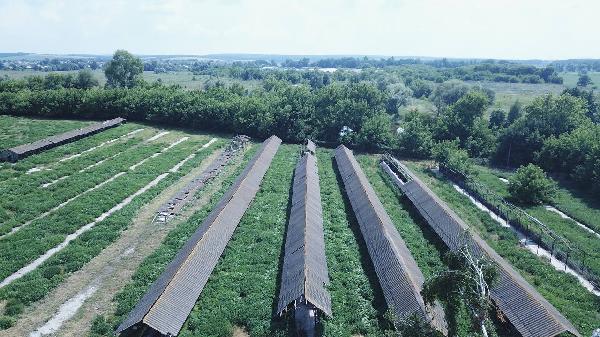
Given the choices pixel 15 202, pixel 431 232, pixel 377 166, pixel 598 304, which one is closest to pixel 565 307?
pixel 598 304

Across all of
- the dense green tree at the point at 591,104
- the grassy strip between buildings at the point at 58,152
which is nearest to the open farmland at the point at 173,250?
the grassy strip between buildings at the point at 58,152

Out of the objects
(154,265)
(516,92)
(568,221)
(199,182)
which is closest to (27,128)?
(199,182)

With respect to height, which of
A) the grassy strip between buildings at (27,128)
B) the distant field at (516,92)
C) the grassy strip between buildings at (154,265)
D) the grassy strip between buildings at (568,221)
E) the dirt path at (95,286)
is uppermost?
the grassy strip between buildings at (27,128)

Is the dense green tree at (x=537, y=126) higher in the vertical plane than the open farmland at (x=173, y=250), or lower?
higher

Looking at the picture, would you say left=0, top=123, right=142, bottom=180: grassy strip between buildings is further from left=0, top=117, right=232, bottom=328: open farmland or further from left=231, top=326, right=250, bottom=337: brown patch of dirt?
left=231, top=326, right=250, bottom=337: brown patch of dirt

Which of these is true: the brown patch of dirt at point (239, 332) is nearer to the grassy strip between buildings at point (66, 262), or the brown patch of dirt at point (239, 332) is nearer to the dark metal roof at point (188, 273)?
the dark metal roof at point (188, 273)

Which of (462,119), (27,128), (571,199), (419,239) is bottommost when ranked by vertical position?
(571,199)

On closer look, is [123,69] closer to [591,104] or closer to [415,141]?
[415,141]

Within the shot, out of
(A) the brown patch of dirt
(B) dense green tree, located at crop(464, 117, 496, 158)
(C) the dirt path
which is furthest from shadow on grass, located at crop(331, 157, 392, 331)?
(B) dense green tree, located at crop(464, 117, 496, 158)
